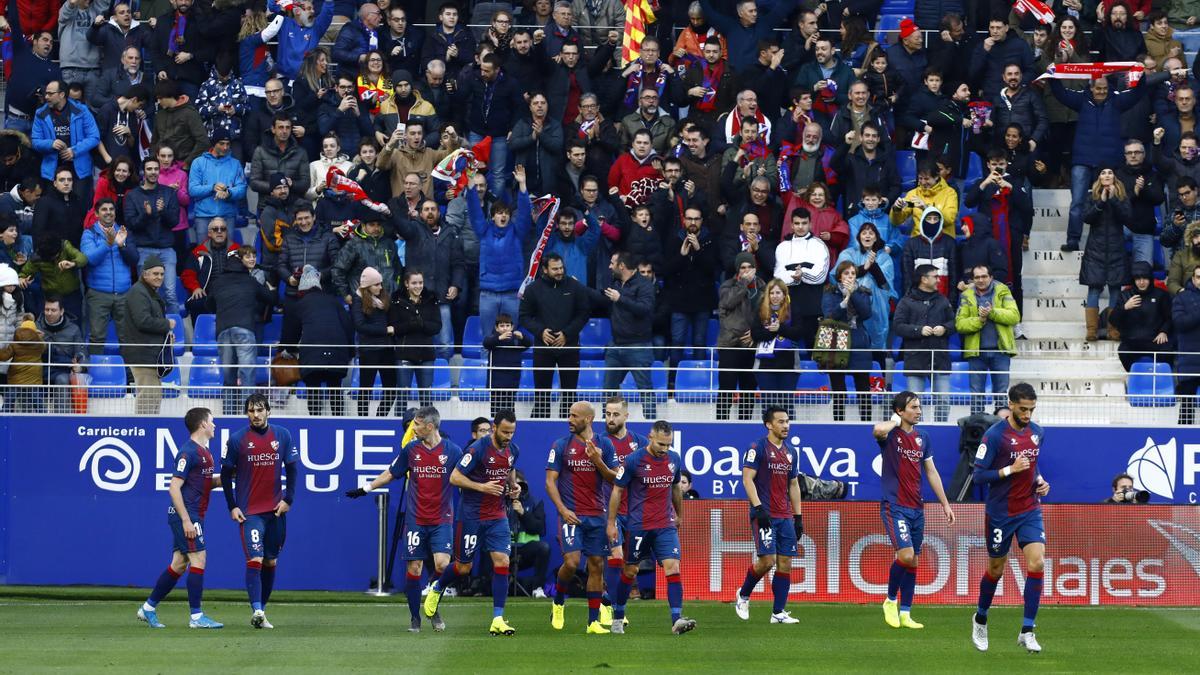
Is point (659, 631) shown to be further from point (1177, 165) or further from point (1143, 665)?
point (1177, 165)

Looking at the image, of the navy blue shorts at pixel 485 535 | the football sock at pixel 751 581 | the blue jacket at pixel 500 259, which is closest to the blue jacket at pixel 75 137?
the blue jacket at pixel 500 259

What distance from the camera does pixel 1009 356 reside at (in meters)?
23.4

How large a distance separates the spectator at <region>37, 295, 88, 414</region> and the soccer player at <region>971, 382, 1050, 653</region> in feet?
37.3

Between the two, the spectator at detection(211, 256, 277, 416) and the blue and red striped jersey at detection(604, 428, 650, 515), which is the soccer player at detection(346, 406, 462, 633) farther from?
the spectator at detection(211, 256, 277, 416)

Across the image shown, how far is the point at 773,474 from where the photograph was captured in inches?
774

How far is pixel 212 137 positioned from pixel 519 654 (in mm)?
10929

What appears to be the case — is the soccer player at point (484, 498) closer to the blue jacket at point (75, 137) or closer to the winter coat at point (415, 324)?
the winter coat at point (415, 324)

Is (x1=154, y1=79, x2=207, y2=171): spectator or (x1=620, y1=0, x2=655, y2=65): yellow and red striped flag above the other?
(x1=620, y1=0, x2=655, y2=65): yellow and red striped flag

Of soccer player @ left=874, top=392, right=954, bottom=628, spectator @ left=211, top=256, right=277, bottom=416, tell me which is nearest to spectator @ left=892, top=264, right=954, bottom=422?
soccer player @ left=874, top=392, right=954, bottom=628

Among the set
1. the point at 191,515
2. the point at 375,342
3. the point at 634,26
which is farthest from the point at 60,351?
the point at 634,26

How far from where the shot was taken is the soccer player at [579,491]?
18.8 meters

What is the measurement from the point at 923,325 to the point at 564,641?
7173 millimetres

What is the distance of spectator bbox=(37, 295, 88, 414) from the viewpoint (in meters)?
23.6

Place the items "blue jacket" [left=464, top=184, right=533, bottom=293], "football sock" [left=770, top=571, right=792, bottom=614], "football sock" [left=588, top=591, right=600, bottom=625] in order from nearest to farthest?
"football sock" [left=588, top=591, right=600, bottom=625]
"football sock" [left=770, top=571, right=792, bottom=614]
"blue jacket" [left=464, top=184, right=533, bottom=293]
